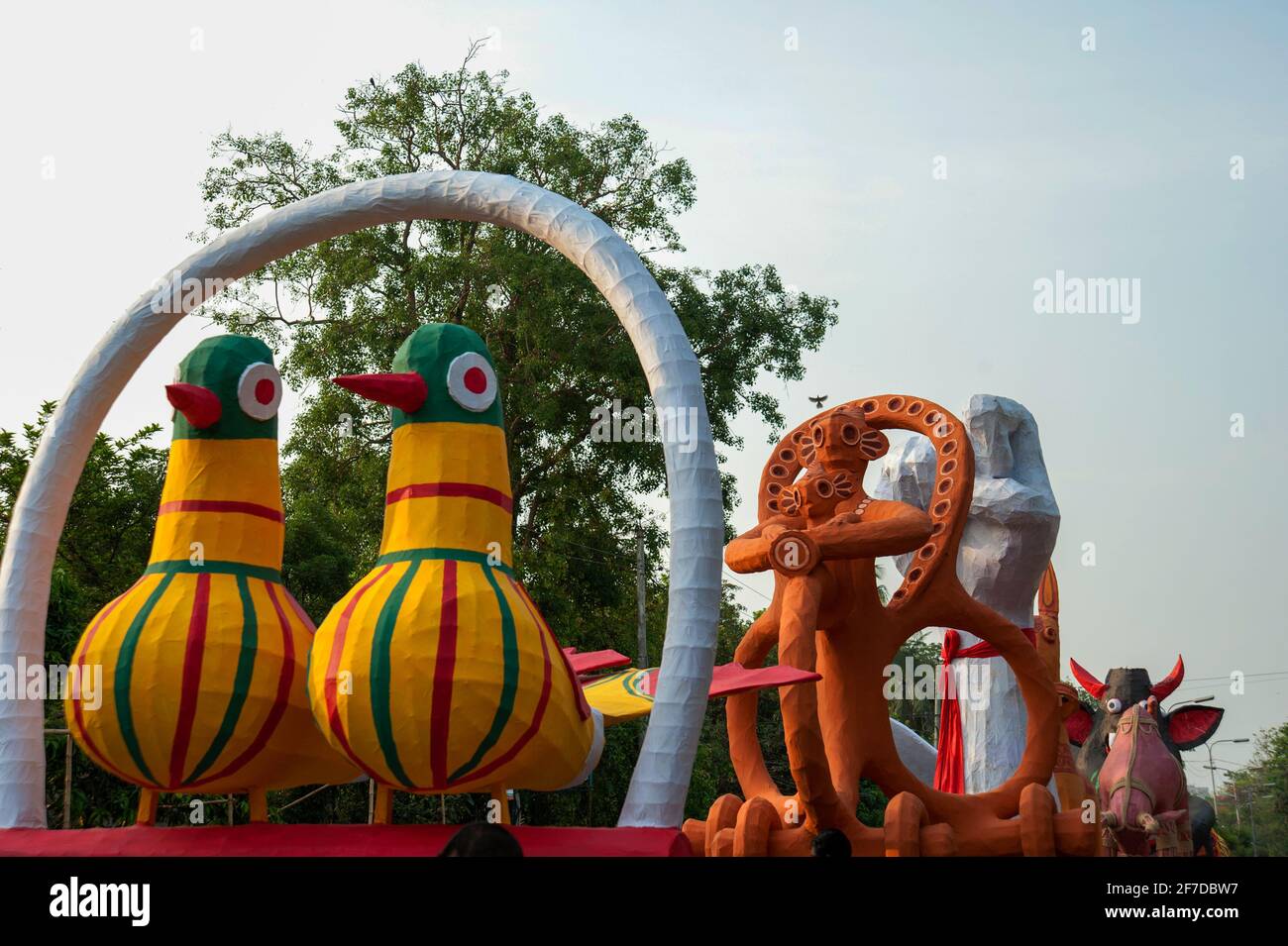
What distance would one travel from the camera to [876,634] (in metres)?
8.44

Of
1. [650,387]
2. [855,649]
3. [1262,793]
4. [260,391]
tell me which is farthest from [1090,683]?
[1262,793]

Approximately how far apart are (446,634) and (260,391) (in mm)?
1762

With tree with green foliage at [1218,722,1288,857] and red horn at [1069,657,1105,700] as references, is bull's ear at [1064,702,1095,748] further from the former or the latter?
tree with green foliage at [1218,722,1288,857]

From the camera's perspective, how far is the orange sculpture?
767 centimetres

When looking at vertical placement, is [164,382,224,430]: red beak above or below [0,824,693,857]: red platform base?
above

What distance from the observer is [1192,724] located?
1232 centimetres

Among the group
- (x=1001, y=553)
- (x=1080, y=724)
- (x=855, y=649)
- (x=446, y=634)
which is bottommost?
(x=1080, y=724)

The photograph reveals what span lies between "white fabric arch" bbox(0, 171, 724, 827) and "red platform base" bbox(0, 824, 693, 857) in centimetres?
19

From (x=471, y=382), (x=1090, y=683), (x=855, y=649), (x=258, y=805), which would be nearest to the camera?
(x=471, y=382)

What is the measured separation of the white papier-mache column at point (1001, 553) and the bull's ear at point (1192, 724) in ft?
5.10

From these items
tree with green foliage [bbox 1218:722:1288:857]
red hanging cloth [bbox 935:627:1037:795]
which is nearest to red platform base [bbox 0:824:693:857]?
red hanging cloth [bbox 935:627:1037:795]

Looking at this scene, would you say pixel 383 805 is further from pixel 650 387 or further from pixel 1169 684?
pixel 1169 684
